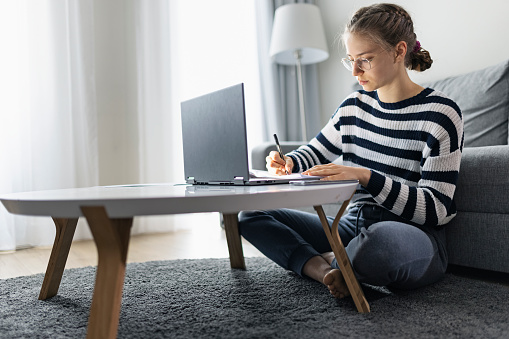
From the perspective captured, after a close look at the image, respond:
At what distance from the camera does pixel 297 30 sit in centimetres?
282

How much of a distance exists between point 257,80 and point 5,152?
4.81 feet

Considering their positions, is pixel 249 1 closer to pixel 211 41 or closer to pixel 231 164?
pixel 211 41

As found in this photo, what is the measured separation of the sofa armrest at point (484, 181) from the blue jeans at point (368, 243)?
16 cm

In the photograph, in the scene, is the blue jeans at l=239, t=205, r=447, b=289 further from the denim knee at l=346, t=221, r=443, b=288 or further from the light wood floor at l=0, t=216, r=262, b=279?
the light wood floor at l=0, t=216, r=262, b=279

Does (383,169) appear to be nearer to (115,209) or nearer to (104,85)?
(115,209)

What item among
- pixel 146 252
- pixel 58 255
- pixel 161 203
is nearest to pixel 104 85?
pixel 146 252

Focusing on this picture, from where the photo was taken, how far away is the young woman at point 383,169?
116 centimetres

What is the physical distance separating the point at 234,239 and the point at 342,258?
606 mm

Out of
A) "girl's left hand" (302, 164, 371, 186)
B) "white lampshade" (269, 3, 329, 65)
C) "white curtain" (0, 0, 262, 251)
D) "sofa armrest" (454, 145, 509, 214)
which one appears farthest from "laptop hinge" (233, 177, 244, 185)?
"white lampshade" (269, 3, 329, 65)

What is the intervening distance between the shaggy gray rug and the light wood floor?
1.25ft

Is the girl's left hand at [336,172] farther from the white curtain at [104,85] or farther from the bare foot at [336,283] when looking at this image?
the white curtain at [104,85]

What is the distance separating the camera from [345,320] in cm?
107

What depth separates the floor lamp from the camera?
282cm

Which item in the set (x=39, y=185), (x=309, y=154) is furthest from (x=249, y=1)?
(x=309, y=154)
